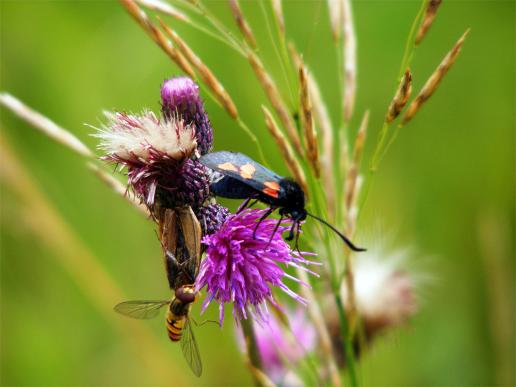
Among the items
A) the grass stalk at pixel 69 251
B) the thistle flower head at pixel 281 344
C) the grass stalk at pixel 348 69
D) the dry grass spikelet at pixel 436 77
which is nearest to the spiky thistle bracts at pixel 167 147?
the grass stalk at pixel 348 69

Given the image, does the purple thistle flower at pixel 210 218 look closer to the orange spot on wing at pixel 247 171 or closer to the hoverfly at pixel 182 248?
the hoverfly at pixel 182 248

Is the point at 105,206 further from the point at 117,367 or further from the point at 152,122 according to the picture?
the point at 152,122

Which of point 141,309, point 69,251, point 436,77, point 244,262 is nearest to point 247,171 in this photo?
point 244,262

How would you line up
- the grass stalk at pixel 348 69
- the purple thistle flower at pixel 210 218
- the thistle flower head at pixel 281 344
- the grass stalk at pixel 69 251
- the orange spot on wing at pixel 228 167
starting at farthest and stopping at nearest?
the grass stalk at pixel 69 251
the thistle flower head at pixel 281 344
the grass stalk at pixel 348 69
the purple thistle flower at pixel 210 218
the orange spot on wing at pixel 228 167

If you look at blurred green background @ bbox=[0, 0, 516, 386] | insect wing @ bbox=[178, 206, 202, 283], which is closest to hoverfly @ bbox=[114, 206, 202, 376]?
insect wing @ bbox=[178, 206, 202, 283]

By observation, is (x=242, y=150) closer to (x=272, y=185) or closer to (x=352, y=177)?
(x=352, y=177)

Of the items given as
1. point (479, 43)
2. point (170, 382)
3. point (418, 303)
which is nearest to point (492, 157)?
point (479, 43)

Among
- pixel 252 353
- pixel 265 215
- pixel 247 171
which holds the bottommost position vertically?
pixel 252 353
